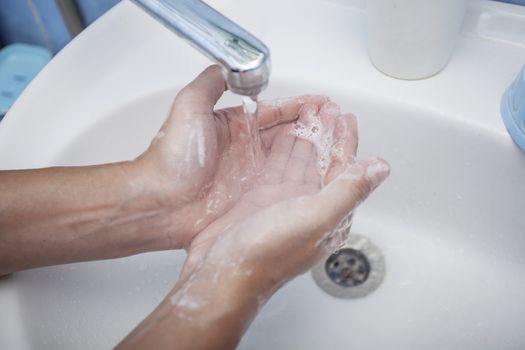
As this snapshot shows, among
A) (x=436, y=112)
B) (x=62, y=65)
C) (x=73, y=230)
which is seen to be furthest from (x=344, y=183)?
(x=62, y=65)

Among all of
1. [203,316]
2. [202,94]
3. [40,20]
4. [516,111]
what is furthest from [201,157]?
[40,20]

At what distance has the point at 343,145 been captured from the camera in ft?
1.60

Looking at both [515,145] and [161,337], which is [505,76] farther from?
[161,337]

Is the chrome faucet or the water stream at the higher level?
the chrome faucet

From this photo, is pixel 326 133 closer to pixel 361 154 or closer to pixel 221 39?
pixel 361 154

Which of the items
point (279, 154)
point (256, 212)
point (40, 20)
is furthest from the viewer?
point (40, 20)

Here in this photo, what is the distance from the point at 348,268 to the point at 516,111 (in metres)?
0.27

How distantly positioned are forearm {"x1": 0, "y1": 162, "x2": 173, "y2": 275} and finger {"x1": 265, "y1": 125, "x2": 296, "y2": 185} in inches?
5.2

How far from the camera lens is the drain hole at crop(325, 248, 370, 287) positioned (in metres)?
0.59

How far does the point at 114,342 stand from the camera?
0.52m

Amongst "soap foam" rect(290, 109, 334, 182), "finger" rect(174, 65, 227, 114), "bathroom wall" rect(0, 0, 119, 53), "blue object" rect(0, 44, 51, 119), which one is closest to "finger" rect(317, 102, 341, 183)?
"soap foam" rect(290, 109, 334, 182)

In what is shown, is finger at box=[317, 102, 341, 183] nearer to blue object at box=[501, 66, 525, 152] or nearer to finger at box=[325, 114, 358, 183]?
finger at box=[325, 114, 358, 183]

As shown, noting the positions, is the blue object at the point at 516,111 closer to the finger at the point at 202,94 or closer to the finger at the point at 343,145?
the finger at the point at 343,145

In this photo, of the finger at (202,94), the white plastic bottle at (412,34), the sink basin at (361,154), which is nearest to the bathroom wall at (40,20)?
the sink basin at (361,154)
